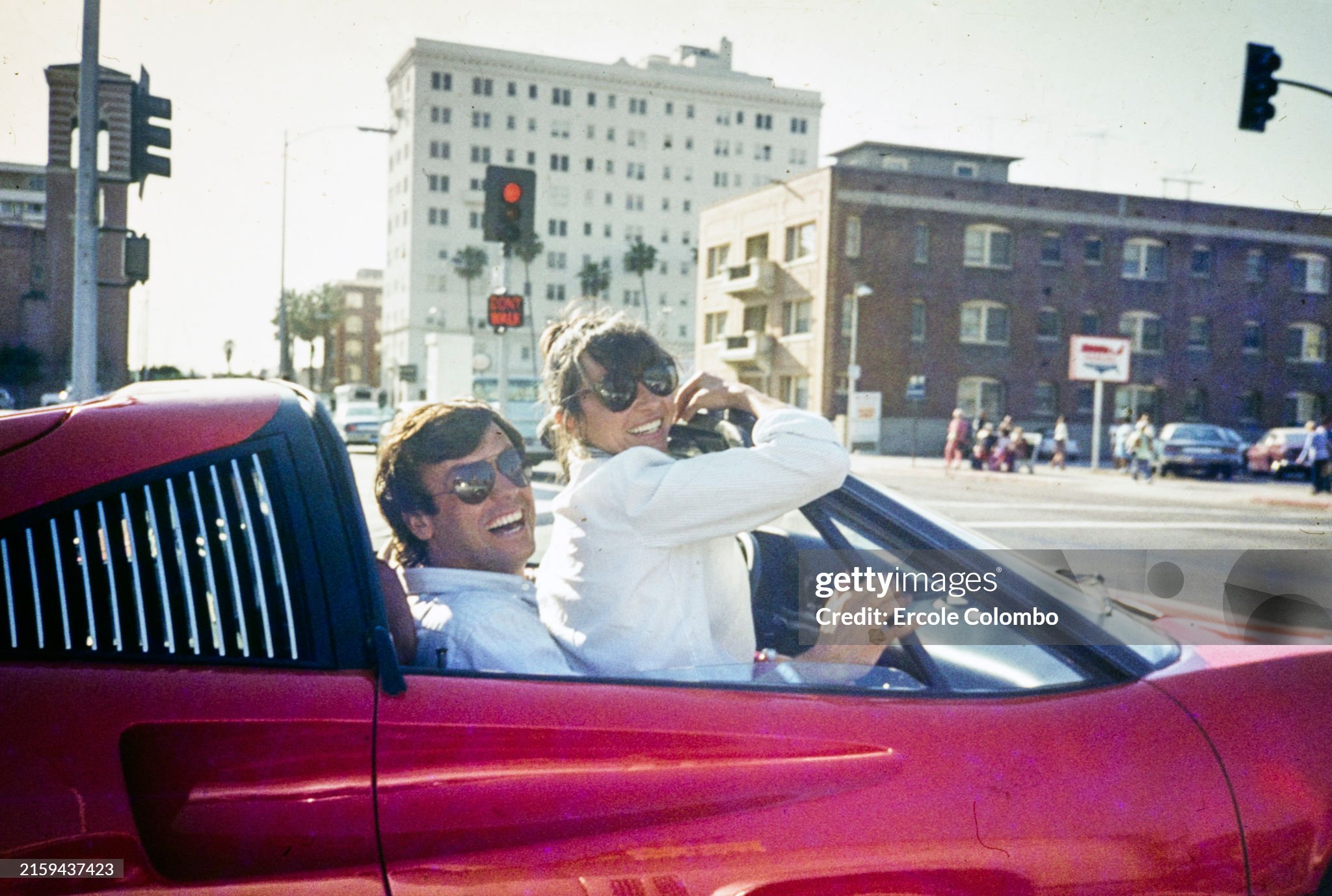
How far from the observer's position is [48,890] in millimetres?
1122

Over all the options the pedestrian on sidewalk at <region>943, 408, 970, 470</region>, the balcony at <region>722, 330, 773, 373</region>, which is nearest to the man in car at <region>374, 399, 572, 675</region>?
the balcony at <region>722, 330, 773, 373</region>

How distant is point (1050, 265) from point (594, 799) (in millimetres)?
2860

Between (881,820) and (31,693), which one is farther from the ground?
(31,693)

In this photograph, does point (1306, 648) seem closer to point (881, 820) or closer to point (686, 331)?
point (881, 820)

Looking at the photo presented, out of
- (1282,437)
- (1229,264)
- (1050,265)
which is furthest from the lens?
(1050,265)

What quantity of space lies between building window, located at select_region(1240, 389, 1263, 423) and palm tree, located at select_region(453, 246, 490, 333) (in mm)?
2092

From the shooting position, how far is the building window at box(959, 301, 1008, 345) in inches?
279

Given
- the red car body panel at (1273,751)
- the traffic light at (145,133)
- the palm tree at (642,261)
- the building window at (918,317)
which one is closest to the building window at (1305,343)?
the red car body panel at (1273,751)

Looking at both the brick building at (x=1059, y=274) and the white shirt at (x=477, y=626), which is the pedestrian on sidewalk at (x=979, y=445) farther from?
the white shirt at (x=477, y=626)

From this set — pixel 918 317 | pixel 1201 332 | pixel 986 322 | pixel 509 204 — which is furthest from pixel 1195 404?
pixel 986 322

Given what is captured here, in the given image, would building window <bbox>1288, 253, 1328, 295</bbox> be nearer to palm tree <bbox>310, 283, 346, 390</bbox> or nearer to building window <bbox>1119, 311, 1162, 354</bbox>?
building window <bbox>1119, 311, 1162, 354</bbox>

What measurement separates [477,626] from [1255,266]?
161cm

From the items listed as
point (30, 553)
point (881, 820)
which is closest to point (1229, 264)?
point (881, 820)

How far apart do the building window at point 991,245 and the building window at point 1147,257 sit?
145 cm
